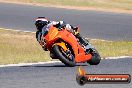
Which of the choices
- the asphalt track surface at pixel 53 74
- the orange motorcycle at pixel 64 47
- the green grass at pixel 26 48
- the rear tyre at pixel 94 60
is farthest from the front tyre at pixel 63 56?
the green grass at pixel 26 48

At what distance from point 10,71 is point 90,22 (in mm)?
18950

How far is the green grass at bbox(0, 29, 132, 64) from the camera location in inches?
632

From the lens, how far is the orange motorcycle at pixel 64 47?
13.8 metres

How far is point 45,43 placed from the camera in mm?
13867

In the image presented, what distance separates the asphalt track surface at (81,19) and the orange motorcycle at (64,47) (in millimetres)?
11618

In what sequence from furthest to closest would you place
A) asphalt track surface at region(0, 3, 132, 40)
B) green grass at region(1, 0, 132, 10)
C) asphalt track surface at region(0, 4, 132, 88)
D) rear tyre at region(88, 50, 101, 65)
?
green grass at region(1, 0, 132, 10)
asphalt track surface at region(0, 3, 132, 40)
rear tyre at region(88, 50, 101, 65)
asphalt track surface at region(0, 4, 132, 88)

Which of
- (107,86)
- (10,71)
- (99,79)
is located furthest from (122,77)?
(10,71)

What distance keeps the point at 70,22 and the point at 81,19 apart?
1.46 metres

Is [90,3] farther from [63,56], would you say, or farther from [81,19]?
[63,56]

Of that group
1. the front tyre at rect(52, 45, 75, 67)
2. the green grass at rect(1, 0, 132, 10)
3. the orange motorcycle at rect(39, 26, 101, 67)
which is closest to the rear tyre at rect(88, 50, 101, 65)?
the orange motorcycle at rect(39, 26, 101, 67)

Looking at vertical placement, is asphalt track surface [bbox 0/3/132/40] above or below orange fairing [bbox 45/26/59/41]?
below

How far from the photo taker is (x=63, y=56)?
13.8m

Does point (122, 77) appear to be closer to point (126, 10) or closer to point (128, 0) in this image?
point (126, 10)

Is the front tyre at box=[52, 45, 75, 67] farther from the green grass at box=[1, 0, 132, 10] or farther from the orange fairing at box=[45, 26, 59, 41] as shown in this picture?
the green grass at box=[1, 0, 132, 10]
